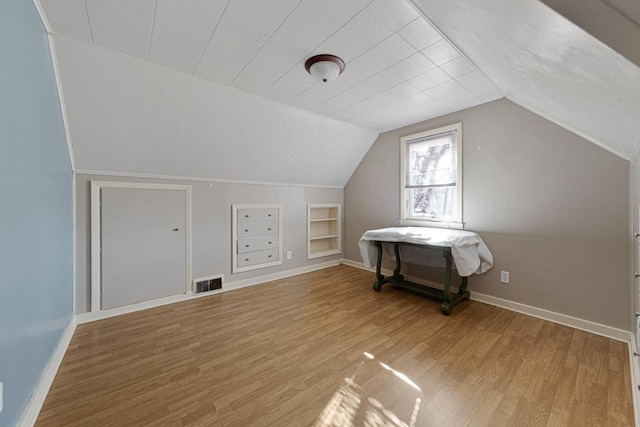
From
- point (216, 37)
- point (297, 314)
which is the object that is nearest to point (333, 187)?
point (297, 314)

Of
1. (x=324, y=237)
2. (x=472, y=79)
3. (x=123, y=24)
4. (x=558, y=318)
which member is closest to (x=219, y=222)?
(x=324, y=237)

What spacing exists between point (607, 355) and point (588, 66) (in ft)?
7.62

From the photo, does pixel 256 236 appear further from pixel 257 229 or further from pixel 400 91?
pixel 400 91

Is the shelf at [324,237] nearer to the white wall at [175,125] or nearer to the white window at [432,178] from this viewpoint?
the white wall at [175,125]

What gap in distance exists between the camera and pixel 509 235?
8.93 feet

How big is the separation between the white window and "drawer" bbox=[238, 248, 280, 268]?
2117 millimetres

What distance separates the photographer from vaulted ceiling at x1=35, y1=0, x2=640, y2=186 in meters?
1.15

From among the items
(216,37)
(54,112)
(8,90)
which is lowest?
(8,90)

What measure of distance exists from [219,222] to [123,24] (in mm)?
2257

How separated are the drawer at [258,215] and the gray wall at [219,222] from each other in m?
0.13

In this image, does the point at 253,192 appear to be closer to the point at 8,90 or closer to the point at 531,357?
the point at 8,90

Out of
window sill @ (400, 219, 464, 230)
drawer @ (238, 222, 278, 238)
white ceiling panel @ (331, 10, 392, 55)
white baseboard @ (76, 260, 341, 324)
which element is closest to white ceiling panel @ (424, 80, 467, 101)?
white ceiling panel @ (331, 10, 392, 55)

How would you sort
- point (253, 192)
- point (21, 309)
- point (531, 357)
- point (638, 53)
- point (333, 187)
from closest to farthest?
point (638, 53) → point (21, 309) → point (531, 357) → point (253, 192) → point (333, 187)

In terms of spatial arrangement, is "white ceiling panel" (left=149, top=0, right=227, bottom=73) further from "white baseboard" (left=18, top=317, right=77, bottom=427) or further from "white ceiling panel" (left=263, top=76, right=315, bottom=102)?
"white baseboard" (left=18, top=317, right=77, bottom=427)
